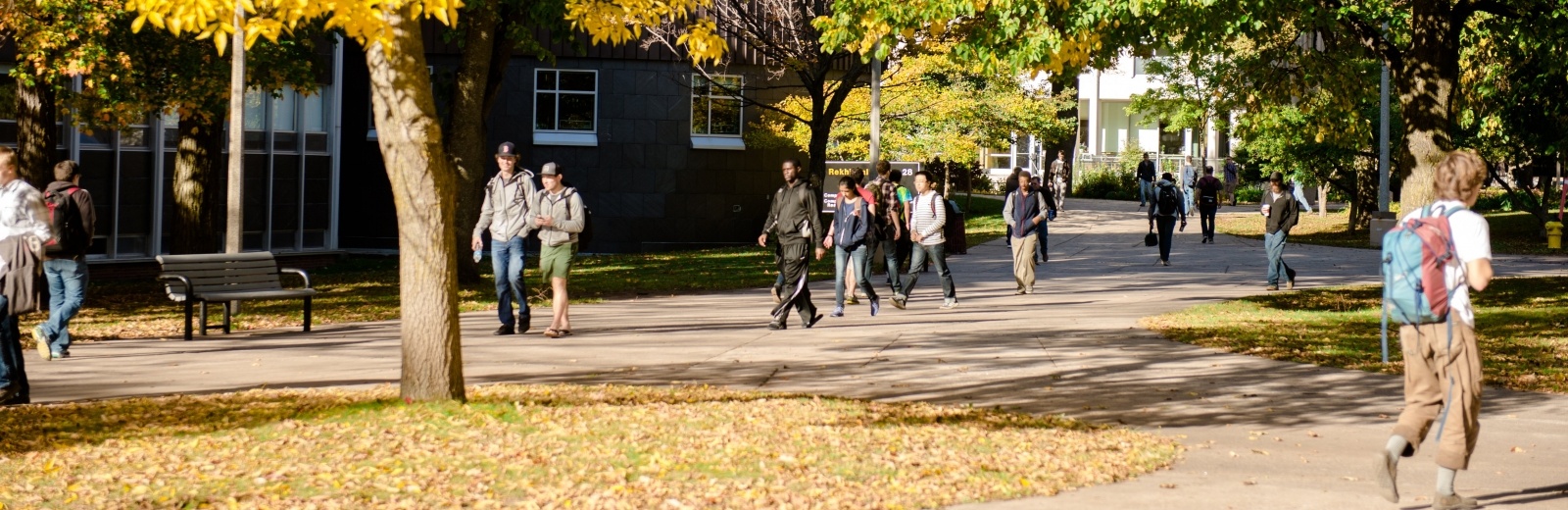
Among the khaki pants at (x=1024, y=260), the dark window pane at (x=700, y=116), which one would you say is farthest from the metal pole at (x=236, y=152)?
the dark window pane at (x=700, y=116)

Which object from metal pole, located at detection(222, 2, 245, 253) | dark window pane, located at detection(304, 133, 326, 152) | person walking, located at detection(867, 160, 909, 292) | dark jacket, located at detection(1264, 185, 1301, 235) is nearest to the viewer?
metal pole, located at detection(222, 2, 245, 253)

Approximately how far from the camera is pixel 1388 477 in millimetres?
7004

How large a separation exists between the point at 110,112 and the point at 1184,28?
40.5ft

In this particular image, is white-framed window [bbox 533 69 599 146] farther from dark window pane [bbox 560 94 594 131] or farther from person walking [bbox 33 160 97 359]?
person walking [bbox 33 160 97 359]

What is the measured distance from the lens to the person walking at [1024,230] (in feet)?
66.8

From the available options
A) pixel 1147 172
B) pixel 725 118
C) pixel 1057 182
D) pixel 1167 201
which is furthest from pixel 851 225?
pixel 1147 172

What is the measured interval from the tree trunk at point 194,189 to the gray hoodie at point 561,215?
10211 mm

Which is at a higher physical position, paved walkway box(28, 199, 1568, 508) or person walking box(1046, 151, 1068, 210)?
person walking box(1046, 151, 1068, 210)

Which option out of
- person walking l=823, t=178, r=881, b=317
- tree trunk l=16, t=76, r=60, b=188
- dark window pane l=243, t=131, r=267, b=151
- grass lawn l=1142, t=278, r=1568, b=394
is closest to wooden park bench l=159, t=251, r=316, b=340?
person walking l=823, t=178, r=881, b=317

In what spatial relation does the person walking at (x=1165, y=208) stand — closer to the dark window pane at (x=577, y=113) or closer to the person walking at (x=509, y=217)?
the person walking at (x=509, y=217)

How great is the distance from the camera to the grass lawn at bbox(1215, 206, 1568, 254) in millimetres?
33406

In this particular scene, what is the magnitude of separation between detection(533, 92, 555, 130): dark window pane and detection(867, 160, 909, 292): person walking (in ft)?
62.2

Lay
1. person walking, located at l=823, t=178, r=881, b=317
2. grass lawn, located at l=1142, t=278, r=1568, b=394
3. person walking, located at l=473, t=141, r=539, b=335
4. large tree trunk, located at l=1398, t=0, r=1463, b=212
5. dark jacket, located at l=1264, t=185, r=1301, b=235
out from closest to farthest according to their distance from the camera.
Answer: grass lawn, located at l=1142, t=278, r=1568, b=394 < person walking, located at l=473, t=141, r=539, b=335 < person walking, located at l=823, t=178, r=881, b=317 < large tree trunk, located at l=1398, t=0, r=1463, b=212 < dark jacket, located at l=1264, t=185, r=1301, b=235

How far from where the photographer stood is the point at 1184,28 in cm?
1677
